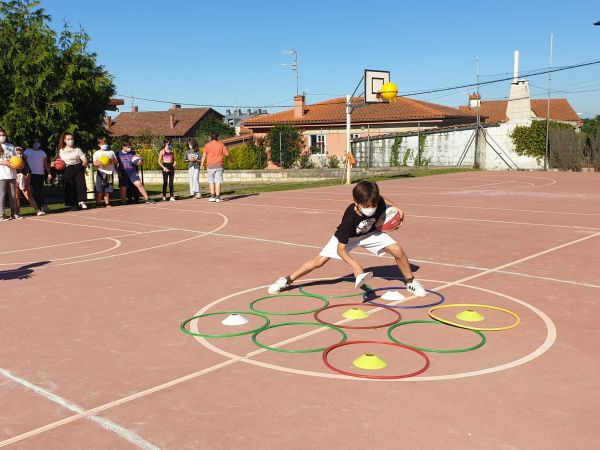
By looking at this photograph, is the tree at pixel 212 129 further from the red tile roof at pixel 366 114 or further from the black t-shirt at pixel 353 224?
the black t-shirt at pixel 353 224

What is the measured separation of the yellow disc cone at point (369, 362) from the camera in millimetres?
4176

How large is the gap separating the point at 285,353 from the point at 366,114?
145 ft

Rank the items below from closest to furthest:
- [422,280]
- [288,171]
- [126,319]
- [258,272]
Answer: [126,319] → [422,280] → [258,272] → [288,171]

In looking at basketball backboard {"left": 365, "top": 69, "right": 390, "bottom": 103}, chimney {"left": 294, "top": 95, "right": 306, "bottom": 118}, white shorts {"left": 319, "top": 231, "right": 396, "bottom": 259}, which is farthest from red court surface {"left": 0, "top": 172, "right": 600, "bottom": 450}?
chimney {"left": 294, "top": 95, "right": 306, "bottom": 118}

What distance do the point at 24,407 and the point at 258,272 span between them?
13.5ft

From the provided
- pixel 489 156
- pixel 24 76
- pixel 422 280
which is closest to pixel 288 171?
pixel 489 156

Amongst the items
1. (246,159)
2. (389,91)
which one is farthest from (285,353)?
(246,159)

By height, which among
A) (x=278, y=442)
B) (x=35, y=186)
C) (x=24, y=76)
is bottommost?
(x=278, y=442)

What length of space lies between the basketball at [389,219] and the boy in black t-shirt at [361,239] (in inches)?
1.9

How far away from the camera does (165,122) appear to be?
78250 millimetres

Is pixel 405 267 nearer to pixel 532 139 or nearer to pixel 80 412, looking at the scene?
pixel 80 412

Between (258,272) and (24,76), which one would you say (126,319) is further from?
(24,76)

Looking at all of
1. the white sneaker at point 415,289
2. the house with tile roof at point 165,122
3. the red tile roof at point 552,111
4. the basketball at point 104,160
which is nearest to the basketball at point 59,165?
the basketball at point 104,160

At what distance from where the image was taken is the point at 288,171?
3322 centimetres
